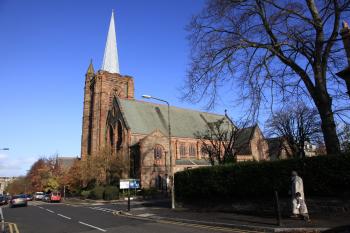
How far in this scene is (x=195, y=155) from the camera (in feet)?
195

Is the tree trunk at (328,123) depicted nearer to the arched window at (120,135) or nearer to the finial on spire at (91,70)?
the arched window at (120,135)

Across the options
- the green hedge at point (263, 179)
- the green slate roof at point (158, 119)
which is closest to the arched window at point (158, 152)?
the green slate roof at point (158, 119)

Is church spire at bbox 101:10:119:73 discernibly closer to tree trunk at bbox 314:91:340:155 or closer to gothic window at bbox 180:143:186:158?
gothic window at bbox 180:143:186:158

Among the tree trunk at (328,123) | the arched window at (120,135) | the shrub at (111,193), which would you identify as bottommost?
the shrub at (111,193)

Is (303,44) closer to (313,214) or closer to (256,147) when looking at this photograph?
(313,214)

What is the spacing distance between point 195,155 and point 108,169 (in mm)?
18587

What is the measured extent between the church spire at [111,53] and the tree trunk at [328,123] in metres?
60.0

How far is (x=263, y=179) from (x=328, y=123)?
4.20 m

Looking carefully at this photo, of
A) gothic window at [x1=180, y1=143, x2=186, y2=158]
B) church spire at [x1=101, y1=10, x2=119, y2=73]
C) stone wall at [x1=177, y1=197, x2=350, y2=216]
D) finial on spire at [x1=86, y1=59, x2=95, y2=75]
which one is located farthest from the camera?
finial on spire at [x1=86, y1=59, x2=95, y2=75]

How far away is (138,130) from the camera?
5425 cm

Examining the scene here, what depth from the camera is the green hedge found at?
13.8 metres

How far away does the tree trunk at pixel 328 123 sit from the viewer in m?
15.3

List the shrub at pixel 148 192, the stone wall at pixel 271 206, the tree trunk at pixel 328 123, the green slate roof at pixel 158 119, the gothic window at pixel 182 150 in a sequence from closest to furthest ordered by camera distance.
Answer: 1. the stone wall at pixel 271 206
2. the tree trunk at pixel 328 123
3. the shrub at pixel 148 192
4. the green slate roof at pixel 158 119
5. the gothic window at pixel 182 150

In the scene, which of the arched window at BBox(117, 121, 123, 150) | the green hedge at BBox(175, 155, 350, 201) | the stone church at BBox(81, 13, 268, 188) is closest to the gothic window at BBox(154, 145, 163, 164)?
the stone church at BBox(81, 13, 268, 188)
